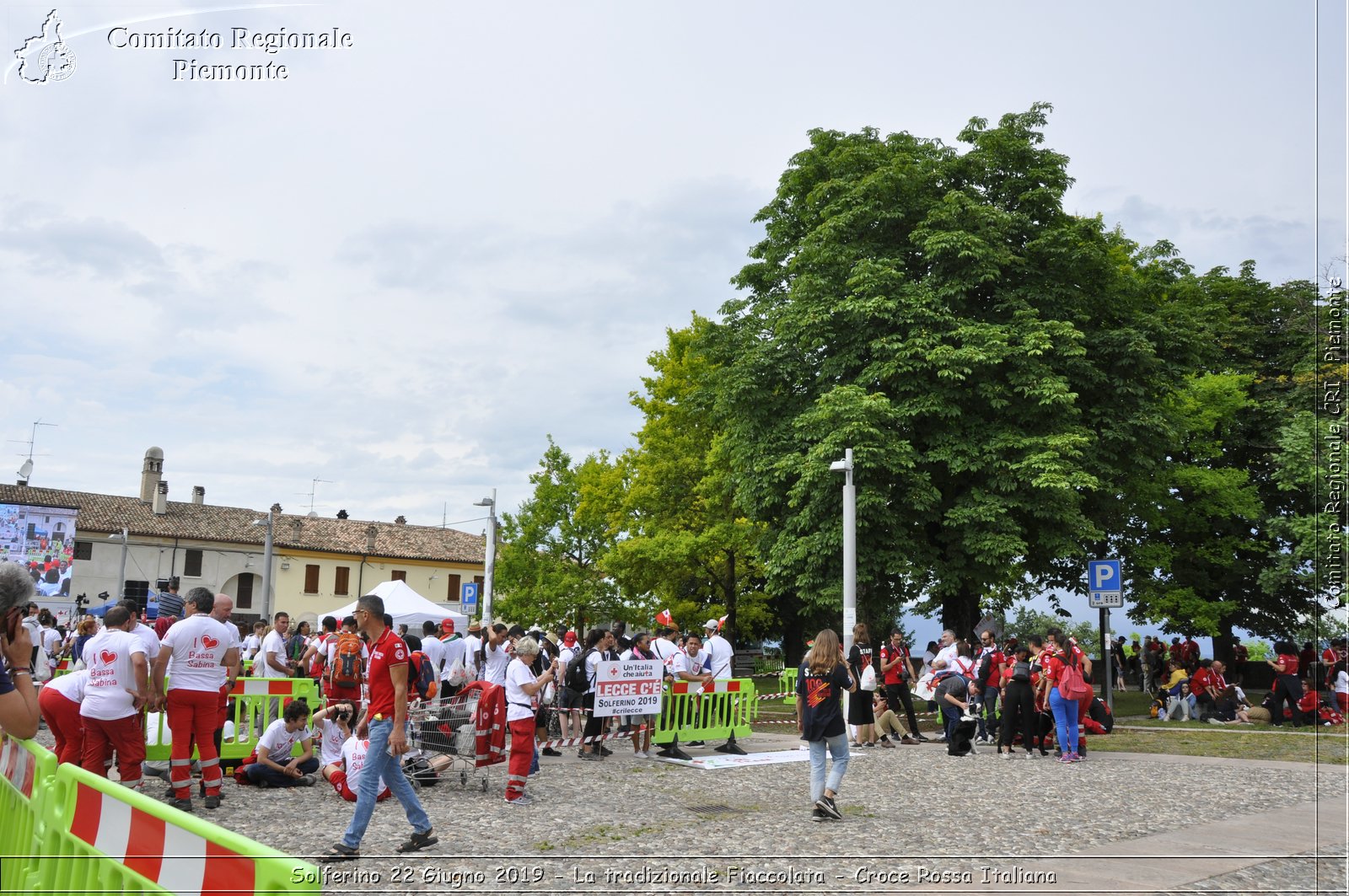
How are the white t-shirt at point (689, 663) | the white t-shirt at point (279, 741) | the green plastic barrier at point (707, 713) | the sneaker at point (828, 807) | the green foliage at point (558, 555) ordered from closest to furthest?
the sneaker at point (828, 807)
the white t-shirt at point (279, 741)
the green plastic barrier at point (707, 713)
the white t-shirt at point (689, 663)
the green foliage at point (558, 555)

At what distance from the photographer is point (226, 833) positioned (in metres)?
2.56

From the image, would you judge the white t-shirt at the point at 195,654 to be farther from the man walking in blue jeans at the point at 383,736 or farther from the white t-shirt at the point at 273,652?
the white t-shirt at the point at 273,652

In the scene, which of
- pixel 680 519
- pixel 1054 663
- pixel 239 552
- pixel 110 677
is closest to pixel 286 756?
pixel 110 677

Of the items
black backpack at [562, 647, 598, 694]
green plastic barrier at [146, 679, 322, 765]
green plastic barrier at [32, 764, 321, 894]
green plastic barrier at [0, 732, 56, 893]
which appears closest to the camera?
green plastic barrier at [32, 764, 321, 894]

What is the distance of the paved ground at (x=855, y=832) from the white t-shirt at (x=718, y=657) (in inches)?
98.0

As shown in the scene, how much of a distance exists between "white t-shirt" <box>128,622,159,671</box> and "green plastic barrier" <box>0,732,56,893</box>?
5128 mm

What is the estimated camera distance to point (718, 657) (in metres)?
16.1

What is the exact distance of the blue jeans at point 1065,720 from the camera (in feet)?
48.4

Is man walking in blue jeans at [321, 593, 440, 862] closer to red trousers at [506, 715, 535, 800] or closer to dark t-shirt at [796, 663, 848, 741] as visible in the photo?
red trousers at [506, 715, 535, 800]

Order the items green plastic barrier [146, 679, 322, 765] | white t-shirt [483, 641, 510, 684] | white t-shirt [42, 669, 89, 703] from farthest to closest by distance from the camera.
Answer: white t-shirt [483, 641, 510, 684] → green plastic barrier [146, 679, 322, 765] → white t-shirt [42, 669, 89, 703]

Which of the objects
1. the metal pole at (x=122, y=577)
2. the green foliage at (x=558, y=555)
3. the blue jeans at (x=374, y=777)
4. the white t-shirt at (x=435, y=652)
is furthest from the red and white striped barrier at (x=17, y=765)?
the metal pole at (x=122, y=577)

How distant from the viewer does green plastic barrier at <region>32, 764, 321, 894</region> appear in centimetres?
248

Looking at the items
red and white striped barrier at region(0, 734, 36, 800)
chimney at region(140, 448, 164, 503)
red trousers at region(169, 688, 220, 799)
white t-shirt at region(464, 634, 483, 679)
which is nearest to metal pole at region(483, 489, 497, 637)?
white t-shirt at region(464, 634, 483, 679)

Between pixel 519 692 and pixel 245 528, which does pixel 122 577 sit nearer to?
pixel 245 528
